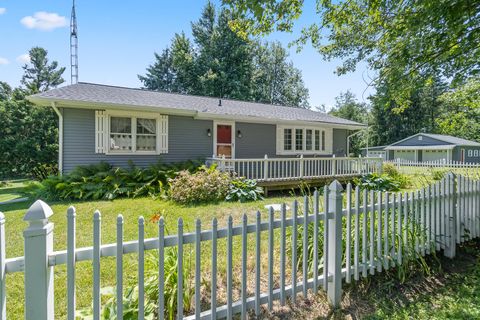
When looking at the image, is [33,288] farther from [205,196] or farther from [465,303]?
[205,196]

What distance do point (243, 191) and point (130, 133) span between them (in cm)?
477

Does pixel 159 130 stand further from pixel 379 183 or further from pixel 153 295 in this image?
pixel 379 183

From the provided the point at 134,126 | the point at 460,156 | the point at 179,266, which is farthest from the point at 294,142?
the point at 460,156

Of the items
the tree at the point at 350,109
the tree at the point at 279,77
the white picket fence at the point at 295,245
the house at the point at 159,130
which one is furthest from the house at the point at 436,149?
the white picket fence at the point at 295,245

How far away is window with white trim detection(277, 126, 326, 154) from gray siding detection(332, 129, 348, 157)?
79 cm

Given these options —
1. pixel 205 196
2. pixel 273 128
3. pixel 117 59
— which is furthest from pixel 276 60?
pixel 205 196

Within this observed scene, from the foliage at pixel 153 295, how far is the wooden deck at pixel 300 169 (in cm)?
651

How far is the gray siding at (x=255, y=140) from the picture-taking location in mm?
12195

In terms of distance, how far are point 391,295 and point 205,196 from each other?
533 cm

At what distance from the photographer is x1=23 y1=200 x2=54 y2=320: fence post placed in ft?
5.81

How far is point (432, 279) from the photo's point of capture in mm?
3721

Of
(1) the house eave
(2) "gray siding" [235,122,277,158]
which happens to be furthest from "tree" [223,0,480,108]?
(2) "gray siding" [235,122,277,158]

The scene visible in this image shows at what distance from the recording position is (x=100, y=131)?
9.47 metres

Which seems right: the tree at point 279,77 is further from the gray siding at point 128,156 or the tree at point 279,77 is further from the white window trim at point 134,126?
the white window trim at point 134,126
